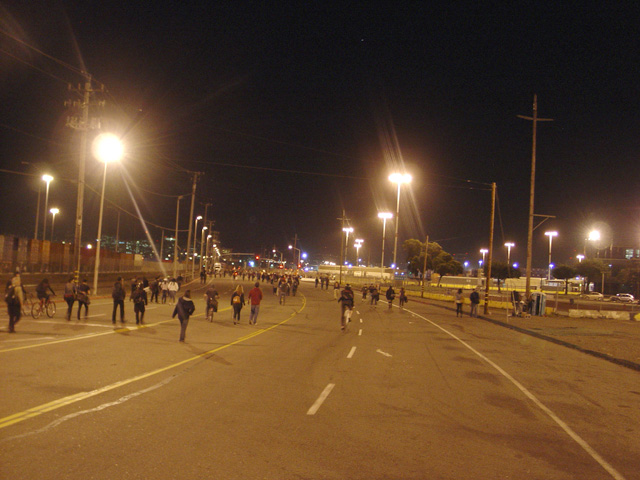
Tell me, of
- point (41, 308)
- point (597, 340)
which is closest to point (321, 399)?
point (41, 308)

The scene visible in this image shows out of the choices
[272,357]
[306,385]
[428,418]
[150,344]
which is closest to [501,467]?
[428,418]

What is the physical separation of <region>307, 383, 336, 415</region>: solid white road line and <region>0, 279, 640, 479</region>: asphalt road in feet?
0.12

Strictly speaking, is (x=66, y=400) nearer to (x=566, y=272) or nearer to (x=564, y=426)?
(x=564, y=426)

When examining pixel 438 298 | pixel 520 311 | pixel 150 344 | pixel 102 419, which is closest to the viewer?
pixel 102 419

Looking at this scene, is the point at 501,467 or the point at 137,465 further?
the point at 501,467

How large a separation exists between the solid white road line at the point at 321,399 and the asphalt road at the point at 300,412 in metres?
0.04

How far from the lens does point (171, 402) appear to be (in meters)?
8.20

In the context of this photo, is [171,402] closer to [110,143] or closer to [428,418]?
[428,418]

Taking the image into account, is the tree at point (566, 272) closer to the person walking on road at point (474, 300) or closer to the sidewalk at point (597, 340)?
the person walking on road at point (474, 300)

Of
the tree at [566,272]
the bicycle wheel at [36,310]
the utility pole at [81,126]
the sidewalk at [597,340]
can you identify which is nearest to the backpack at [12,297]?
the bicycle wheel at [36,310]

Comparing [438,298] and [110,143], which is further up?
[110,143]

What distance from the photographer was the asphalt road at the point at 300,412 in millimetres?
5695

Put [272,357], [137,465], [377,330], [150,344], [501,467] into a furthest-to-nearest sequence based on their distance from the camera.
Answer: [377,330], [150,344], [272,357], [501,467], [137,465]

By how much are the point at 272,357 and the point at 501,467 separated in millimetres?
8112
